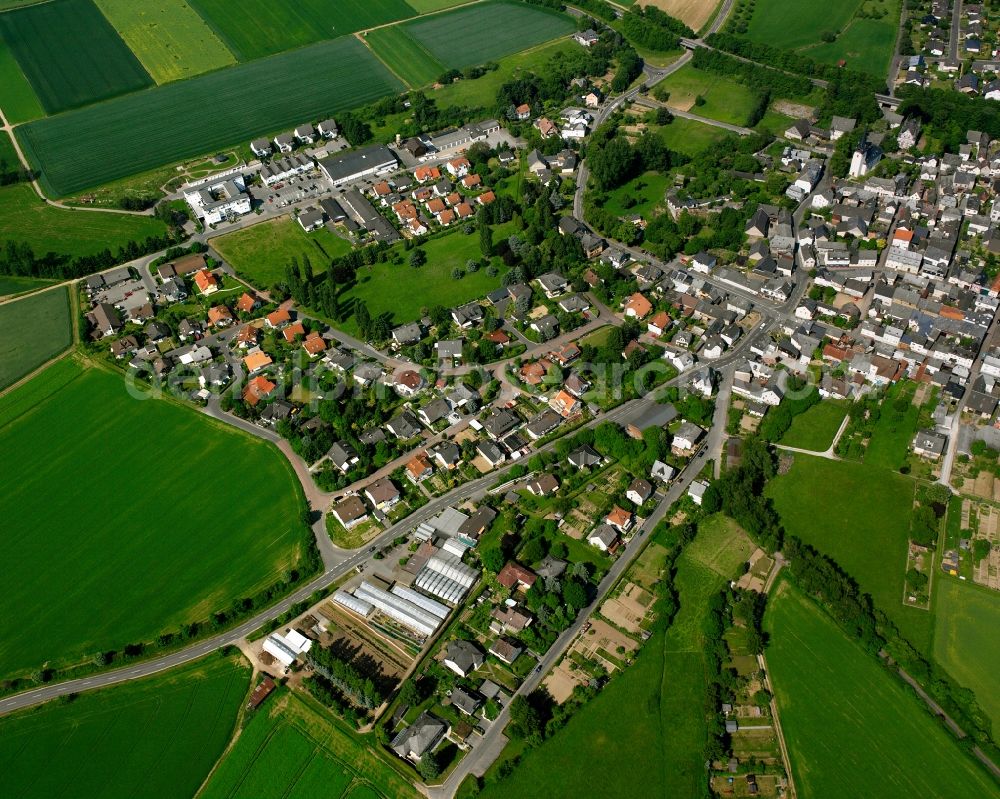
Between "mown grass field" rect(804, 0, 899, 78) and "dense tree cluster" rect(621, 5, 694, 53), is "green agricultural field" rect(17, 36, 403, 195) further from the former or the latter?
"mown grass field" rect(804, 0, 899, 78)

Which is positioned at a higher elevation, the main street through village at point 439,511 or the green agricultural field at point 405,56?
the green agricultural field at point 405,56

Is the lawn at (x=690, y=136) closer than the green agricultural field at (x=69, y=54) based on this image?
Yes

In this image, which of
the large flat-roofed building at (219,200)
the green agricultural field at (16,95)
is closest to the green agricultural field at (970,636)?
the large flat-roofed building at (219,200)

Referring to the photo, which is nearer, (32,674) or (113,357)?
(32,674)

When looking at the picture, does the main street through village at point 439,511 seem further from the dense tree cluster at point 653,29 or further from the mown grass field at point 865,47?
the mown grass field at point 865,47

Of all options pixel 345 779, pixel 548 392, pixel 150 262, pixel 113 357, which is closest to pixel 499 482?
pixel 548 392

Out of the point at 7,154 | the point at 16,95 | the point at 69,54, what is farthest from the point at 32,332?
the point at 69,54

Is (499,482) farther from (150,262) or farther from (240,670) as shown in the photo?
(150,262)
